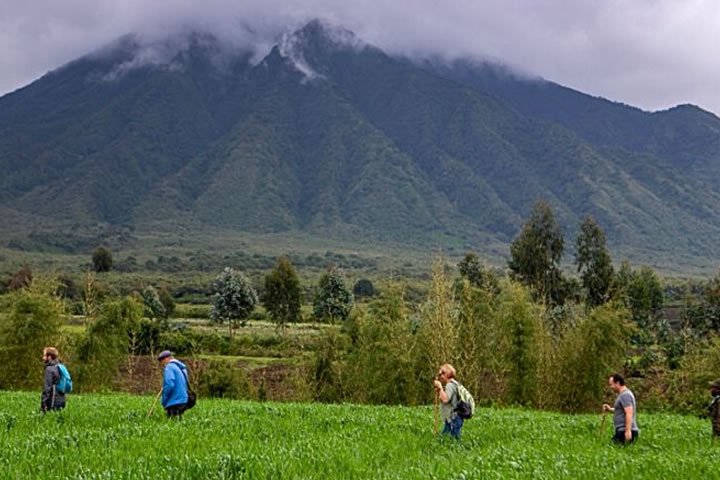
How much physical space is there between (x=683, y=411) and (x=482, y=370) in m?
10.2

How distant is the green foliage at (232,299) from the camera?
75875 mm

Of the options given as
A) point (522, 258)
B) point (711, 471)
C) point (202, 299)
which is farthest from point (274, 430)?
point (202, 299)

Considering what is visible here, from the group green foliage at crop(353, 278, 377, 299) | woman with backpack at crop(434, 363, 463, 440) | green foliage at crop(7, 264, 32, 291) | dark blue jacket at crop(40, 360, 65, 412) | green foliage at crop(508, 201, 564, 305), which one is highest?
green foliage at crop(508, 201, 564, 305)

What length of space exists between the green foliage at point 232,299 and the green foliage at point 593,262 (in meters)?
36.9

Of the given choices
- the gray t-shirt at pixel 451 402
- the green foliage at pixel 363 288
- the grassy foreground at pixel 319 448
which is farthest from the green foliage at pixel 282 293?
the gray t-shirt at pixel 451 402

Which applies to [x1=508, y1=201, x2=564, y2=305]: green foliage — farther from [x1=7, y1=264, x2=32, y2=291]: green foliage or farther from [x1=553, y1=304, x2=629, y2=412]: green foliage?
[x1=7, y1=264, x2=32, y2=291]: green foliage

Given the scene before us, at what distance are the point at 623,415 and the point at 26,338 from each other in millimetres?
35624

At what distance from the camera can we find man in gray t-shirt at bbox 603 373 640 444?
14391 millimetres

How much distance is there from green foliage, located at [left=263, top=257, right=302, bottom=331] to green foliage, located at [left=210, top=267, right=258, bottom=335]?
13.1 ft

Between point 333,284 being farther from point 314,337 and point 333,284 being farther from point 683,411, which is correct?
point 683,411

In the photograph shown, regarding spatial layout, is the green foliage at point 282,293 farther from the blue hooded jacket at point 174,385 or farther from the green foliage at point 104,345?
the blue hooded jacket at point 174,385

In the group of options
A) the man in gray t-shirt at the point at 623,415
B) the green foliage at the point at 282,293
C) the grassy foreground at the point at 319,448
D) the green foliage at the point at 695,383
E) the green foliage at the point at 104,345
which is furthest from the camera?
the green foliage at the point at 282,293

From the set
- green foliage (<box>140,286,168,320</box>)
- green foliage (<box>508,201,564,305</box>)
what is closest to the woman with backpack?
green foliage (<box>508,201,564,305</box>)

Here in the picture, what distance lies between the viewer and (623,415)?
14.9 metres
